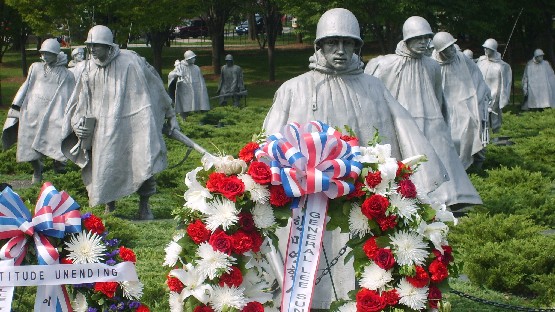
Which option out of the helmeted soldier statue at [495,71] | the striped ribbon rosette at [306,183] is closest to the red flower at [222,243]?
the striped ribbon rosette at [306,183]

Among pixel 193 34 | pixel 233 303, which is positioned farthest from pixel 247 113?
pixel 193 34

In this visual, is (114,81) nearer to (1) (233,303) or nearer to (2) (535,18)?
(1) (233,303)

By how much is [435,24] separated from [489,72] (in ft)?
17.7

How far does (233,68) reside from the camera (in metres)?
37.9

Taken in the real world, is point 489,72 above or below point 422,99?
below

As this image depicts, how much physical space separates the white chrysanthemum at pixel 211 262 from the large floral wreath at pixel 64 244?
0.56 m

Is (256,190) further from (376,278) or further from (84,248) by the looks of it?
(84,248)

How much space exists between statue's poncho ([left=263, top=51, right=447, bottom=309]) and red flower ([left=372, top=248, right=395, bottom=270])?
1.86 m

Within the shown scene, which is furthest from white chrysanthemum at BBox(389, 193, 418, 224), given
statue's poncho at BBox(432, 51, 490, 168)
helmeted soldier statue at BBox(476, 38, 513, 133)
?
helmeted soldier statue at BBox(476, 38, 513, 133)

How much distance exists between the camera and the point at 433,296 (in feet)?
21.2

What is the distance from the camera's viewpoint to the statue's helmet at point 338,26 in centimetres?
831

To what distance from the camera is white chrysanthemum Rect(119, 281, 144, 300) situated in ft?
22.6

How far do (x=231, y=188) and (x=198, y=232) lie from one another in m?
0.29

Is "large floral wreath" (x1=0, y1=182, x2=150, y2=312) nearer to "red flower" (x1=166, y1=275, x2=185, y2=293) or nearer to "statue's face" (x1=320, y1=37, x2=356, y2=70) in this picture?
"red flower" (x1=166, y1=275, x2=185, y2=293)
